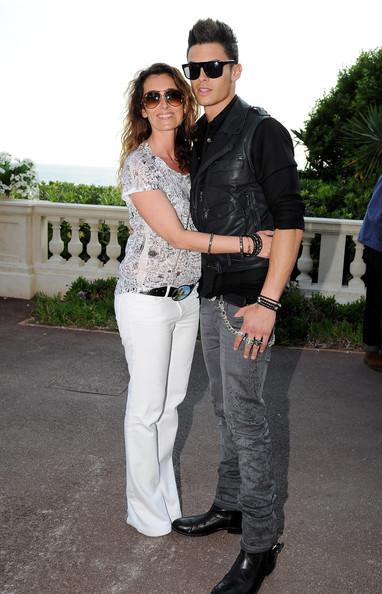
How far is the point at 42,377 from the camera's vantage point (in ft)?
18.3

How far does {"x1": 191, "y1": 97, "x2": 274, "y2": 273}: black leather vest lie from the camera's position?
2.70 meters

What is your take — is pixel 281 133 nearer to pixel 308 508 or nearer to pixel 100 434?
pixel 308 508

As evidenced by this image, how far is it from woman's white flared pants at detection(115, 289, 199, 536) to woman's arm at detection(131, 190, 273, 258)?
32 centimetres

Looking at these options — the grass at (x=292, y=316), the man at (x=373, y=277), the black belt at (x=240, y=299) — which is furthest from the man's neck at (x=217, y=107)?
the grass at (x=292, y=316)

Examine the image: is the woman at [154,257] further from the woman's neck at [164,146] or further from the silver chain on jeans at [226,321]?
the silver chain on jeans at [226,321]

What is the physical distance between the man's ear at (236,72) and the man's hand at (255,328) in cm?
89

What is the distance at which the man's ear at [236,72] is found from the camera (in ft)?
9.32

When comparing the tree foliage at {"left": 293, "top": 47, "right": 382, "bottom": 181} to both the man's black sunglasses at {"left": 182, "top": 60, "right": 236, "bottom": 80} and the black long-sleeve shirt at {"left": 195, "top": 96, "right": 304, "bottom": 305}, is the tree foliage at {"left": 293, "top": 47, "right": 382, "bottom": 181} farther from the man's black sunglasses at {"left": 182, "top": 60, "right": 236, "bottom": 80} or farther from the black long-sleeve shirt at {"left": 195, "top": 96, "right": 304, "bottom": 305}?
the black long-sleeve shirt at {"left": 195, "top": 96, "right": 304, "bottom": 305}

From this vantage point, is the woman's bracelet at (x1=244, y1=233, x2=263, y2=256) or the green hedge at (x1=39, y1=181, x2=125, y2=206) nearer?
the woman's bracelet at (x1=244, y1=233, x2=263, y2=256)

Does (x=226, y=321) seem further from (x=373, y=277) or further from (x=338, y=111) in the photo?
(x=338, y=111)

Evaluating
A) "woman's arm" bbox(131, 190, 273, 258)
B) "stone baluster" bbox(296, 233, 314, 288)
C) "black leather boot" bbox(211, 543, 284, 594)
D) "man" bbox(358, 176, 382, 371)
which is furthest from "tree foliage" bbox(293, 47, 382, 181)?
"black leather boot" bbox(211, 543, 284, 594)

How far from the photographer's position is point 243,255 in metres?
2.79

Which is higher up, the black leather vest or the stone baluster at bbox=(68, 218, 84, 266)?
the black leather vest

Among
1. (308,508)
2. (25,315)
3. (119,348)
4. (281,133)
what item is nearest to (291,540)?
(308,508)
